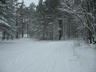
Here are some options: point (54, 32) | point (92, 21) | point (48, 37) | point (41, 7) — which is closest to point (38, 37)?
point (48, 37)

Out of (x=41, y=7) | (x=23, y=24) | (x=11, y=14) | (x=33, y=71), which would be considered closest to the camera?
(x=33, y=71)

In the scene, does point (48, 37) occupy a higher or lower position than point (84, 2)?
lower

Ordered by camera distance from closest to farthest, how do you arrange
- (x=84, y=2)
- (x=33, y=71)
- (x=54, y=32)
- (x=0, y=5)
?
(x=33, y=71) < (x=84, y=2) < (x=0, y=5) < (x=54, y=32)

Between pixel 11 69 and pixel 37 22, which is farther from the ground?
pixel 37 22

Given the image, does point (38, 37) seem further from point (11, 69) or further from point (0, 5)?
point (11, 69)

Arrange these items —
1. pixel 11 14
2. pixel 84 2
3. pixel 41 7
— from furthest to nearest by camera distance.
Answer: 1. pixel 41 7
2. pixel 11 14
3. pixel 84 2

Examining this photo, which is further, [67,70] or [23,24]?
[23,24]

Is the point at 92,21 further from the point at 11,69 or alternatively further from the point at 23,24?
the point at 23,24

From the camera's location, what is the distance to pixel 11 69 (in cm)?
443

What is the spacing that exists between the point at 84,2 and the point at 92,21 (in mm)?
2441

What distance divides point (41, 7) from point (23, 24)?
15561 mm

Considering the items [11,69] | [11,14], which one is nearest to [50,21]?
[11,14]

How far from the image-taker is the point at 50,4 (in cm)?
2225

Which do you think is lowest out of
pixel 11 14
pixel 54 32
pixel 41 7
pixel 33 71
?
pixel 33 71
